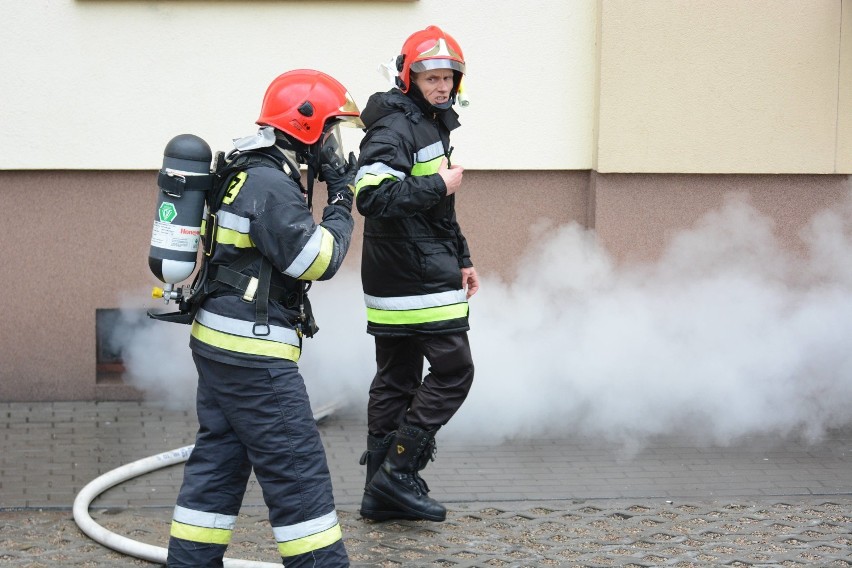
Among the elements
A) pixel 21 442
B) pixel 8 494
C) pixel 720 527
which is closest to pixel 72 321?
pixel 21 442

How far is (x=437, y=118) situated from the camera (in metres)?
5.38

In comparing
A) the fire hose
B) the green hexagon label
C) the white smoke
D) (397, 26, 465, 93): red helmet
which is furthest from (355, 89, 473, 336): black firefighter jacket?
the white smoke

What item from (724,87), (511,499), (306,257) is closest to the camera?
(306,257)

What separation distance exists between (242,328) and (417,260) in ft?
4.27

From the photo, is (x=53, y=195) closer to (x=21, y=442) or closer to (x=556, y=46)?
(x=21, y=442)

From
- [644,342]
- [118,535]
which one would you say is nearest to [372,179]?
[118,535]

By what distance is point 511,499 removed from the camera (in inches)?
227

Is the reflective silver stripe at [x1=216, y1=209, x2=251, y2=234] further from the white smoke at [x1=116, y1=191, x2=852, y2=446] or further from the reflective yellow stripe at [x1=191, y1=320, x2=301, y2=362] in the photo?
the white smoke at [x1=116, y1=191, x2=852, y2=446]

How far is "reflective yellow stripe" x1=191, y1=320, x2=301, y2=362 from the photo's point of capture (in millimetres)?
4188

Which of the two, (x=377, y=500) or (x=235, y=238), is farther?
(x=377, y=500)

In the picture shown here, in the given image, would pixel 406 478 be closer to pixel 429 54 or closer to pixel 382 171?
pixel 382 171

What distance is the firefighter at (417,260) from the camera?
5188 mm

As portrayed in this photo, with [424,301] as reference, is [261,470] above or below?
below

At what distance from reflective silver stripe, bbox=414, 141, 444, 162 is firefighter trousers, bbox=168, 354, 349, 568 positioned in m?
1.39
